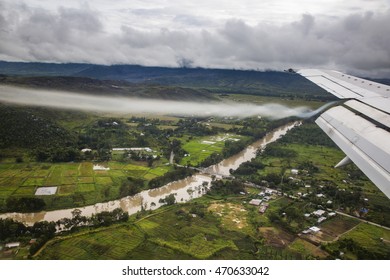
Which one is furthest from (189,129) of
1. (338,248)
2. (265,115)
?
(338,248)

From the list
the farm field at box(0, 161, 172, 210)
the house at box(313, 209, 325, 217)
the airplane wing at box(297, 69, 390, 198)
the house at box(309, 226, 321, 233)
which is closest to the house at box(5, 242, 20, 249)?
the farm field at box(0, 161, 172, 210)

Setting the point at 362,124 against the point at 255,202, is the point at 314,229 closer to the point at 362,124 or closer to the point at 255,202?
the point at 255,202

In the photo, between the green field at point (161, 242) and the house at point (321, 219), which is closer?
the green field at point (161, 242)

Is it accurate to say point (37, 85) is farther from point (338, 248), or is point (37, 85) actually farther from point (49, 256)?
point (338, 248)

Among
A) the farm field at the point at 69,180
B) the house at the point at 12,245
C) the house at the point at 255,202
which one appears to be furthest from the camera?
the house at the point at 255,202

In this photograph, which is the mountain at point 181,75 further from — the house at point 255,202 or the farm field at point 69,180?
the house at point 255,202

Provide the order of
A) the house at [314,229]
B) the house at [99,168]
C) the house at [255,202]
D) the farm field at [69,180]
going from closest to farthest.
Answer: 1. the house at [314,229]
2. the farm field at [69,180]
3. the house at [255,202]
4. the house at [99,168]

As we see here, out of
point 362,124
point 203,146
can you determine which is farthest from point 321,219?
point 203,146

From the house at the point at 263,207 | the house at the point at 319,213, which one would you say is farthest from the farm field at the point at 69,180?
the house at the point at 319,213
